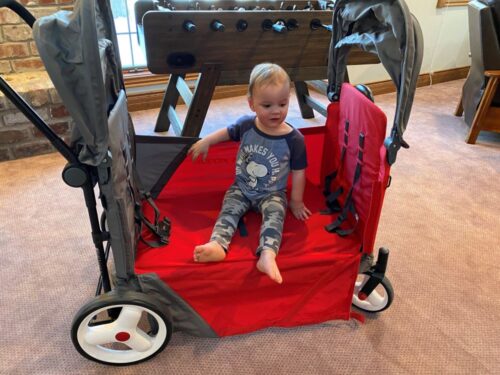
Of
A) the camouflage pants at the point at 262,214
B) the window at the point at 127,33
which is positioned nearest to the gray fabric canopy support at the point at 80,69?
the camouflage pants at the point at 262,214

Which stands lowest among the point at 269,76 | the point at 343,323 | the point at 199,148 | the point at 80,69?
the point at 343,323

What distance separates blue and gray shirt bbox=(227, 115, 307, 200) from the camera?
1.40 metres

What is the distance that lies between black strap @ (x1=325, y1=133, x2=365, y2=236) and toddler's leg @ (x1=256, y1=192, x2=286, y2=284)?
0.55ft

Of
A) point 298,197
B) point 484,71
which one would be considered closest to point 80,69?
point 298,197

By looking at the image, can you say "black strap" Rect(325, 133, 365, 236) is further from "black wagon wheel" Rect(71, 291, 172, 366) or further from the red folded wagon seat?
"black wagon wheel" Rect(71, 291, 172, 366)

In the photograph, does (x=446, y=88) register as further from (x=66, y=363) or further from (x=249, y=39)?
(x=66, y=363)

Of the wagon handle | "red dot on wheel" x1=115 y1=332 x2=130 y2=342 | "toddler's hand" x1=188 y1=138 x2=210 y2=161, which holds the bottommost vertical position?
"red dot on wheel" x1=115 y1=332 x2=130 y2=342

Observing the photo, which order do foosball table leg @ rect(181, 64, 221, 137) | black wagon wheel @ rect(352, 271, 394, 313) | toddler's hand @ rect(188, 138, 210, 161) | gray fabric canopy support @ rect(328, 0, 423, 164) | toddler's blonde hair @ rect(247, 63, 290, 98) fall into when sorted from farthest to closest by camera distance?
foosball table leg @ rect(181, 64, 221, 137)
toddler's hand @ rect(188, 138, 210, 161)
black wagon wheel @ rect(352, 271, 394, 313)
toddler's blonde hair @ rect(247, 63, 290, 98)
gray fabric canopy support @ rect(328, 0, 423, 164)

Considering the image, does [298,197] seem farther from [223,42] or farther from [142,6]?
[142,6]

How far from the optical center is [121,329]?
1.20 meters

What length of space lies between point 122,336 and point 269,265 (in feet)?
1.56

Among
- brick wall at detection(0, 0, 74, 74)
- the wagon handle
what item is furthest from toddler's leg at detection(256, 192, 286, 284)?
brick wall at detection(0, 0, 74, 74)

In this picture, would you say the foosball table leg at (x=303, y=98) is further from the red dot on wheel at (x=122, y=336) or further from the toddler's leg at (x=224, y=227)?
the red dot on wheel at (x=122, y=336)

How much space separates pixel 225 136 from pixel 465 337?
107cm
